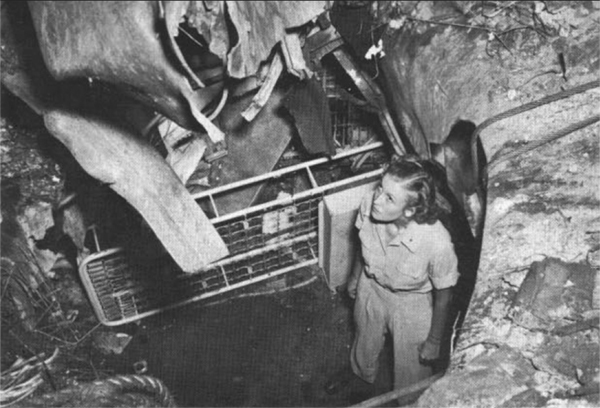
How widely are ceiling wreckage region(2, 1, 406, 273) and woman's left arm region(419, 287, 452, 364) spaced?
4.60ft

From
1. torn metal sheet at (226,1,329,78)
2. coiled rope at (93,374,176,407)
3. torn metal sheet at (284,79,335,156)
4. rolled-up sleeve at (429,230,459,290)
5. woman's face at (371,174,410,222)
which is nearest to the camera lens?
torn metal sheet at (226,1,329,78)

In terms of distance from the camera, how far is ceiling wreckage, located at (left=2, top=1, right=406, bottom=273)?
2.05 meters

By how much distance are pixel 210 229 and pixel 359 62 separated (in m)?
2.04

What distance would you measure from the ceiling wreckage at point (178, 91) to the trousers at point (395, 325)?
121cm

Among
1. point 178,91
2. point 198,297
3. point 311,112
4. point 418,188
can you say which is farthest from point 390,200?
point 198,297

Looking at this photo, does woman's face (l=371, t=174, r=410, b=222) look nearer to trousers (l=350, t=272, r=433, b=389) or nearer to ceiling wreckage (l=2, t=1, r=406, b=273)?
trousers (l=350, t=272, r=433, b=389)

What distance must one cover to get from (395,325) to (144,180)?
1.90 m

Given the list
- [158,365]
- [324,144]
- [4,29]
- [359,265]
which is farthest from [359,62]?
[158,365]

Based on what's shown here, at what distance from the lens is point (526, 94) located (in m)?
3.60

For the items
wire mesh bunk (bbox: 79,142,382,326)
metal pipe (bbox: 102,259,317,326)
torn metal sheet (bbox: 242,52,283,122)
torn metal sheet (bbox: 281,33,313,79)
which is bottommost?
metal pipe (bbox: 102,259,317,326)

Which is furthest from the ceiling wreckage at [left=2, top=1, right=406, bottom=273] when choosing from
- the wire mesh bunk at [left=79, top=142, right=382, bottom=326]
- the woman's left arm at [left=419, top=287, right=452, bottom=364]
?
the woman's left arm at [left=419, top=287, right=452, bottom=364]

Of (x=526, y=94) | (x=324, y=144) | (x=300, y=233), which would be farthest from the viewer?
(x=300, y=233)

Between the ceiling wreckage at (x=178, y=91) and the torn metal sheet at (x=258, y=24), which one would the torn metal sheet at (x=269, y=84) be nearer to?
the ceiling wreckage at (x=178, y=91)

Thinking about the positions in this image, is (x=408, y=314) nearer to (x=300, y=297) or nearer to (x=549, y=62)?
(x=300, y=297)
